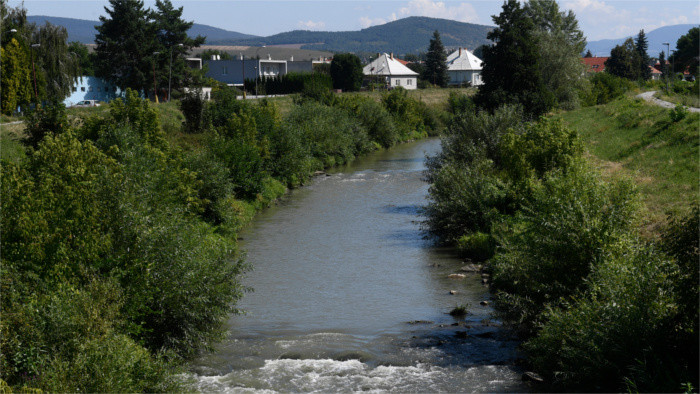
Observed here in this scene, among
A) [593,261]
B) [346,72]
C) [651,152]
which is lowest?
[593,261]

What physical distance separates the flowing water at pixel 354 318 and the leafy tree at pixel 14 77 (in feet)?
79.6

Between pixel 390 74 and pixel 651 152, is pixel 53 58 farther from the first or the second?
pixel 390 74

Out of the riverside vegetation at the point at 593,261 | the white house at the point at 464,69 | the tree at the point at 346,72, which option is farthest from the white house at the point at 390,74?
the riverside vegetation at the point at 593,261

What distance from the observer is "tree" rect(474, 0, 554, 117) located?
48719 mm

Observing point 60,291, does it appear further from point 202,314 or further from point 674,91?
point 674,91

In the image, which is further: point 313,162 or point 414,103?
point 414,103

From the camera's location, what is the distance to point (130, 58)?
242 ft

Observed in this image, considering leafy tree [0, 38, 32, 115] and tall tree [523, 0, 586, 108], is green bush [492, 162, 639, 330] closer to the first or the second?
tall tree [523, 0, 586, 108]

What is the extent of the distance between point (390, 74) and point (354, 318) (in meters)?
109

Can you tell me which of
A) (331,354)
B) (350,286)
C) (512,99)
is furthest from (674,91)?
(331,354)

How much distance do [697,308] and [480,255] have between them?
15586mm

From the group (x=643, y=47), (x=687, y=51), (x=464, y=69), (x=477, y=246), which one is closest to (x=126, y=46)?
(x=477, y=246)

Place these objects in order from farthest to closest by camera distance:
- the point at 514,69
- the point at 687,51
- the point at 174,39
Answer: the point at 687,51 < the point at 174,39 < the point at 514,69

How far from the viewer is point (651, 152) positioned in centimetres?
3106
